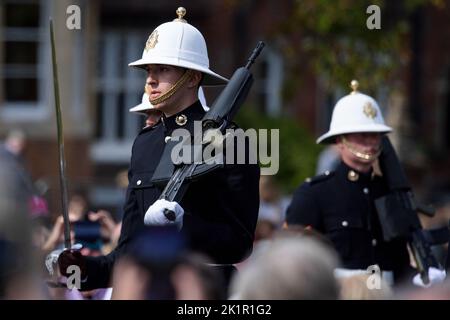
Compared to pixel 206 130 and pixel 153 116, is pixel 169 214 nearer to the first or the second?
pixel 206 130

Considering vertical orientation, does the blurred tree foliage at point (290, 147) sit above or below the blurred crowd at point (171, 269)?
below

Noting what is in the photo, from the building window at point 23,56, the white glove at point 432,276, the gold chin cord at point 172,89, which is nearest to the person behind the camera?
the gold chin cord at point 172,89

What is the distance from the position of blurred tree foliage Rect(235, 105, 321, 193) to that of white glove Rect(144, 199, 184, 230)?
12695 millimetres

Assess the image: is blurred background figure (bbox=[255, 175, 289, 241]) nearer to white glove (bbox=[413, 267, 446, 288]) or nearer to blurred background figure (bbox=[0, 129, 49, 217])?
blurred background figure (bbox=[0, 129, 49, 217])

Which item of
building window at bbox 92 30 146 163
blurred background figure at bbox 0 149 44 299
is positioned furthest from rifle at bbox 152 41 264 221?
building window at bbox 92 30 146 163

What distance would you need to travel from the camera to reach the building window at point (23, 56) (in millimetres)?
20969

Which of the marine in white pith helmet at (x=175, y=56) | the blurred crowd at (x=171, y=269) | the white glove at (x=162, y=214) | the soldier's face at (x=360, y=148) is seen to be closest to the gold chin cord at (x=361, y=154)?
the soldier's face at (x=360, y=148)

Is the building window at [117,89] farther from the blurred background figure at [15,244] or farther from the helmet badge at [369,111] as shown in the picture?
the blurred background figure at [15,244]

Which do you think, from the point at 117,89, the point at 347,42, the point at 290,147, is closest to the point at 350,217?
the point at 347,42

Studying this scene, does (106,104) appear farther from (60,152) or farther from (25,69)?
(60,152)

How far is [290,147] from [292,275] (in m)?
15.6

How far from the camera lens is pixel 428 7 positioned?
71.8 feet

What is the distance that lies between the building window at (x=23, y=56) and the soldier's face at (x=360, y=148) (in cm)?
1306
